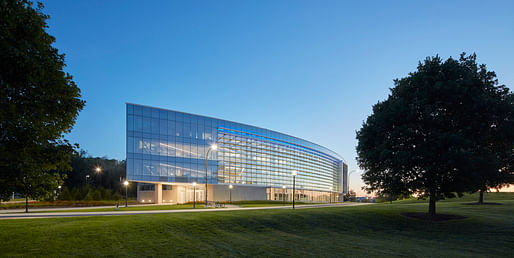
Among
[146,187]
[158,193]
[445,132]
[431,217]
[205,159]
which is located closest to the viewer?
[445,132]

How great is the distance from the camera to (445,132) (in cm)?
2381

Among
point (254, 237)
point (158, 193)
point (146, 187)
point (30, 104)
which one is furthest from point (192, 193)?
point (30, 104)

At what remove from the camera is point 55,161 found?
11484 millimetres

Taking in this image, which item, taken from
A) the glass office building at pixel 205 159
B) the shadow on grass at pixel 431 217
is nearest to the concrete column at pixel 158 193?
the glass office building at pixel 205 159

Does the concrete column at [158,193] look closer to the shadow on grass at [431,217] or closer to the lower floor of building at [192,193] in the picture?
the lower floor of building at [192,193]

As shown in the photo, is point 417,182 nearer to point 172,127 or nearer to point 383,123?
point 383,123

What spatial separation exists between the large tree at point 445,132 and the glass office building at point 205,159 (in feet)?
73.4

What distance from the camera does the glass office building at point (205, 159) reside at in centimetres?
5369

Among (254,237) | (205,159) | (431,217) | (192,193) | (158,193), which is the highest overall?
(205,159)

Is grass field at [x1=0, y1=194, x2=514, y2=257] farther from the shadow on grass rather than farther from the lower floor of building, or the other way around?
the lower floor of building

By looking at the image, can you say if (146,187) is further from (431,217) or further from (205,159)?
(431,217)

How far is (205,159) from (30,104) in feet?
172

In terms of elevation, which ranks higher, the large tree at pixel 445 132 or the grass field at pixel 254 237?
the large tree at pixel 445 132

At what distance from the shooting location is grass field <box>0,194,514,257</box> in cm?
1293
